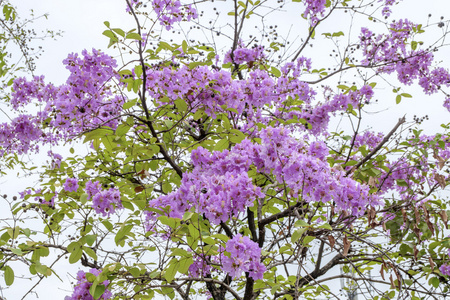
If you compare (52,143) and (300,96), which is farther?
(52,143)

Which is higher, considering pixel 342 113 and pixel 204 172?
pixel 342 113

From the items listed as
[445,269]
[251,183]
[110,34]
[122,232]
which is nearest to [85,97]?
[110,34]

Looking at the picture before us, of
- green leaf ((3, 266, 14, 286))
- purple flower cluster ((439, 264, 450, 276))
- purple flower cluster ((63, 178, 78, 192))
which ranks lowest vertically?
green leaf ((3, 266, 14, 286))

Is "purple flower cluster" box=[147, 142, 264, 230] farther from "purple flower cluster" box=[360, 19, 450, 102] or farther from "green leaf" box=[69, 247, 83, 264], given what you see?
"purple flower cluster" box=[360, 19, 450, 102]

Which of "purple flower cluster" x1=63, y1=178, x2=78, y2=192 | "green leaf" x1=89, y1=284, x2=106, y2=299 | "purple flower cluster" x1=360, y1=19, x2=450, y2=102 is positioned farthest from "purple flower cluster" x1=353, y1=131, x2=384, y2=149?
"green leaf" x1=89, y1=284, x2=106, y2=299

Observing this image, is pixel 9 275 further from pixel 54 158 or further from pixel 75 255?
pixel 54 158

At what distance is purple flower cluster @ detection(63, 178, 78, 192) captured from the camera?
3352mm

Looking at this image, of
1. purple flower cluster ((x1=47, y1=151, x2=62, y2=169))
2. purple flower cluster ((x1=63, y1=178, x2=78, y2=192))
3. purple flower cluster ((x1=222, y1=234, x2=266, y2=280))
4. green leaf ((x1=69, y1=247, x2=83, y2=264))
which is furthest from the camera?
purple flower cluster ((x1=47, y1=151, x2=62, y2=169))

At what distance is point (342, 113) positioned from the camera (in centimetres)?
373

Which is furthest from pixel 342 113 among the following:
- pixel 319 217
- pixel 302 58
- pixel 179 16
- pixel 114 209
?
pixel 114 209

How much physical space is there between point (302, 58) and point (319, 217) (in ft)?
5.31

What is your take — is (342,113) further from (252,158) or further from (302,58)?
(252,158)

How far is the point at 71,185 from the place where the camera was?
336 centimetres

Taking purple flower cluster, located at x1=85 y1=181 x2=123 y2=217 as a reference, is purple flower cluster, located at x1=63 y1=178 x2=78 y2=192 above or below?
above
